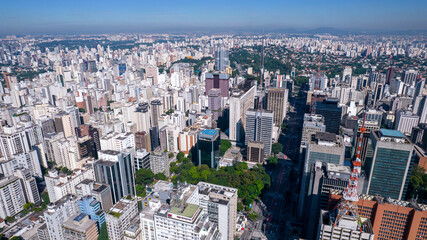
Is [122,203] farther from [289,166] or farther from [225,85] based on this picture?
[225,85]

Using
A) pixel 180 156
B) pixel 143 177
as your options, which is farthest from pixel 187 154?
pixel 143 177

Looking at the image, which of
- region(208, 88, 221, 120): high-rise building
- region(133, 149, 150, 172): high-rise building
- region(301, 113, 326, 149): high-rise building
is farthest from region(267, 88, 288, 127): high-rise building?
region(133, 149, 150, 172): high-rise building

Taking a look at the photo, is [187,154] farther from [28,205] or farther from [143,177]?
[28,205]

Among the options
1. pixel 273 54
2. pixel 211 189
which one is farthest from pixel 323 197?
pixel 273 54


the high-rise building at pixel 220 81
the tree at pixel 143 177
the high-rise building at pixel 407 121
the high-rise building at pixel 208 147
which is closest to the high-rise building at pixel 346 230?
the high-rise building at pixel 208 147

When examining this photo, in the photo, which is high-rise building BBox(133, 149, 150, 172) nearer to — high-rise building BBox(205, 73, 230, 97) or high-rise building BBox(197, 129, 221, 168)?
high-rise building BBox(197, 129, 221, 168)

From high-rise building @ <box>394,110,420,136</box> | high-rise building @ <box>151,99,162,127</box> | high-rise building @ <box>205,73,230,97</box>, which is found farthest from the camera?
high-rise building @ <box>205,73,230,97</box>
